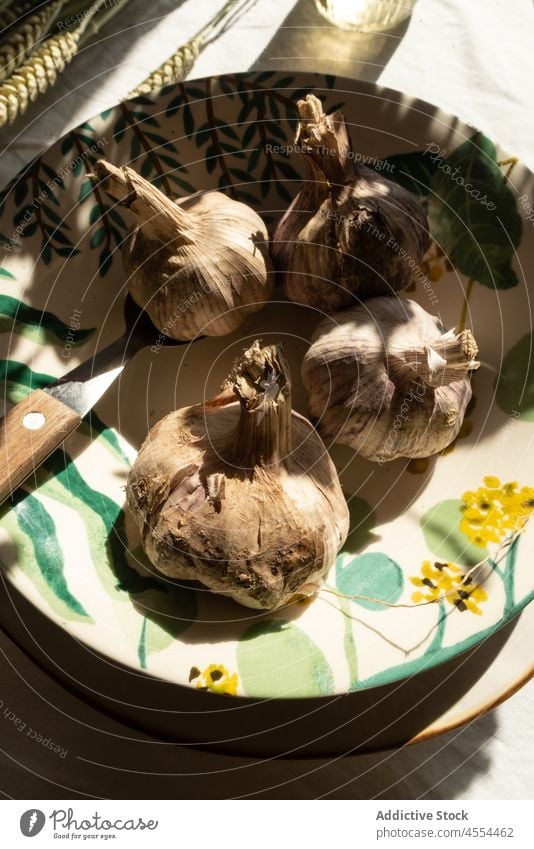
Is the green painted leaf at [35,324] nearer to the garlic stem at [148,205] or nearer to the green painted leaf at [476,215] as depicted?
the garlic stem at [148,205]

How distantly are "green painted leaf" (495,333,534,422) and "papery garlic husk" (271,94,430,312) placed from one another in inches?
4.6

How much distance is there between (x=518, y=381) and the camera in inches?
28.1

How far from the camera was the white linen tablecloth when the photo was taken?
684 mm

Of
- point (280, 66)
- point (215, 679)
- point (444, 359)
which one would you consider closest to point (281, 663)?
point (215, 679)

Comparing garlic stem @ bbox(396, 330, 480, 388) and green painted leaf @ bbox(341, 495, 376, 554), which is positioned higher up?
garlic stem @ bbox(396, 330, 480, 388)

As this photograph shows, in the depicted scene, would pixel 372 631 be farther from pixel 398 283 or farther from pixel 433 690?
pixel 398 283

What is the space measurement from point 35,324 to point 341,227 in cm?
27

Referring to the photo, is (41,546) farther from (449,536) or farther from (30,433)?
(449,536)

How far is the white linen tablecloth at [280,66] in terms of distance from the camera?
0.68 m
